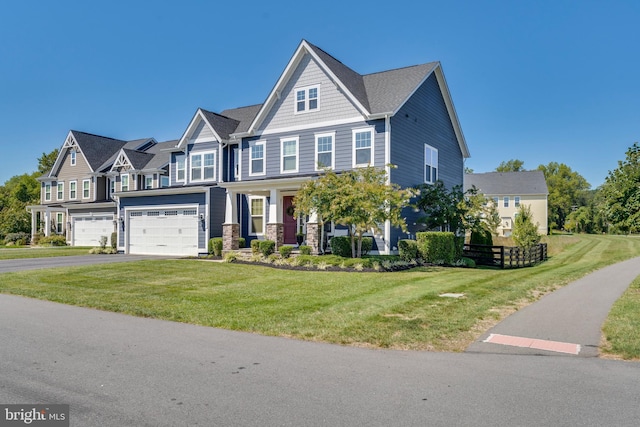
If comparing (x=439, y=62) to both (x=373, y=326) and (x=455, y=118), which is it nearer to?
(x=455, y=118)

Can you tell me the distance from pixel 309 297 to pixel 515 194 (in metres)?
54.2

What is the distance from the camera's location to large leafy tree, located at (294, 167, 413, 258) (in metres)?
16.7

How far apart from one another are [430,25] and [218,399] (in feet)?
59.0

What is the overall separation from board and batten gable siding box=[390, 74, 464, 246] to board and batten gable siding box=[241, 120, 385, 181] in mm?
689

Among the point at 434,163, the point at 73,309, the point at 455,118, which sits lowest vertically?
the point at 73,309

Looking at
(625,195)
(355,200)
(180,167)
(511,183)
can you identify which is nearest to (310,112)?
(355,200)

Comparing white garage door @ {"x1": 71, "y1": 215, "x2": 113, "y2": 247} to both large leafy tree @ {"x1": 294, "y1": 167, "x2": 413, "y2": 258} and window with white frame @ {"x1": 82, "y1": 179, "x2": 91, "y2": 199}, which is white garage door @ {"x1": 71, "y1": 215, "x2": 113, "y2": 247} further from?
large leafy tree @ {"x1": 294, "y1": 167, "x2": 413, "y2": 258}

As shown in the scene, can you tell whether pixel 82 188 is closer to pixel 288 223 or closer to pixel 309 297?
pixel 288 223

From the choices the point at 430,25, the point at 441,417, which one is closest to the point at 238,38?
the point at 430,25

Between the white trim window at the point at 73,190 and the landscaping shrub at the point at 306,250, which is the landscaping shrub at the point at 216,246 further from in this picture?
the white trim window at the point at 73,190

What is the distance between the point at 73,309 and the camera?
31.5 feet

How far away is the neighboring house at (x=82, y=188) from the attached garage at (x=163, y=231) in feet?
24.8

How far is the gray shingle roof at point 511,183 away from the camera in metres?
57.5

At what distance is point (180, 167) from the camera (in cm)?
2741
